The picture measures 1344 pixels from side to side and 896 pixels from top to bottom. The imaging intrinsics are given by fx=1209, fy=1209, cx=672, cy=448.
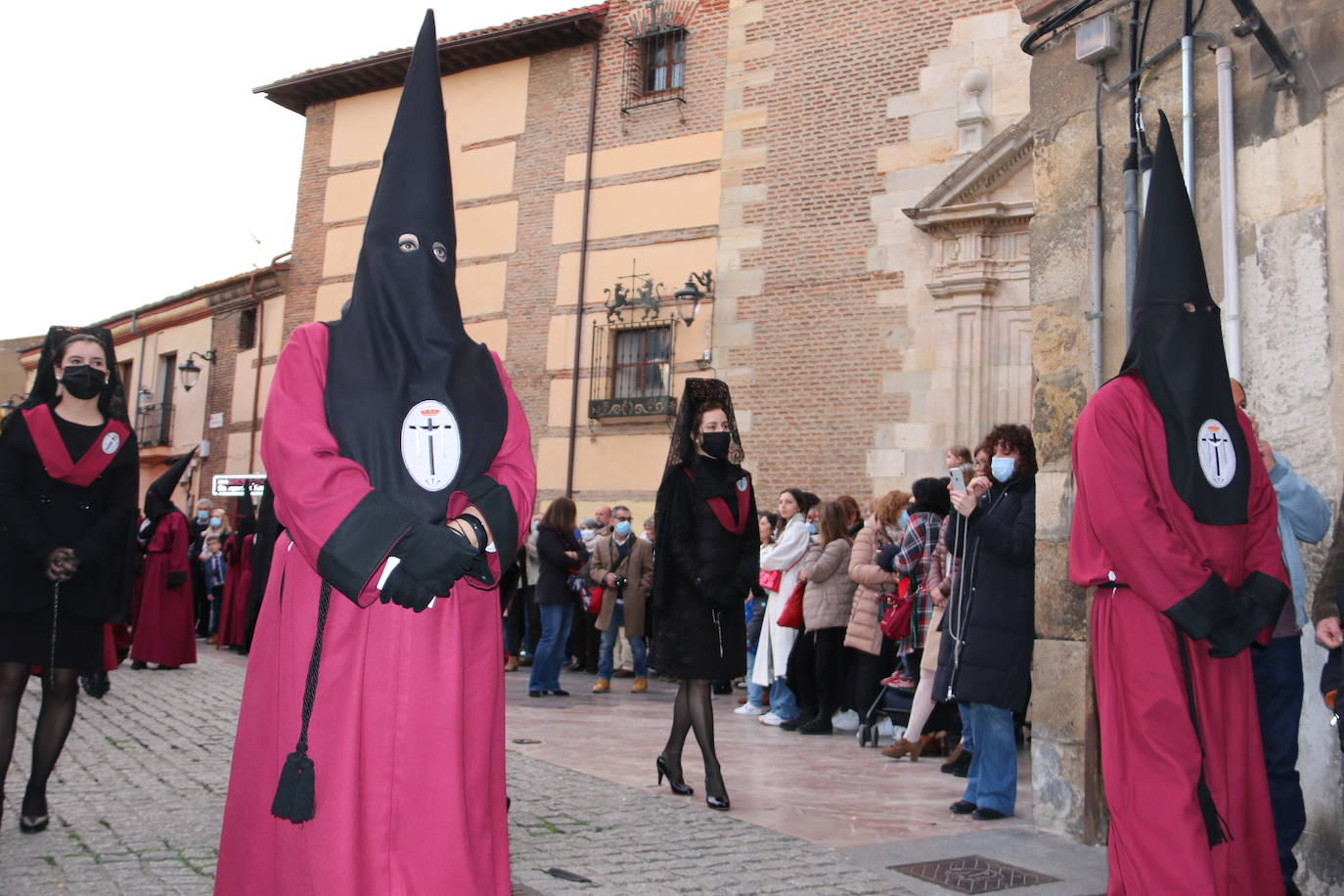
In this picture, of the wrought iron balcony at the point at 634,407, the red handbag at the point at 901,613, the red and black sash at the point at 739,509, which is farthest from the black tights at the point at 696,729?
the wrought iron balcony at the point at 634,407

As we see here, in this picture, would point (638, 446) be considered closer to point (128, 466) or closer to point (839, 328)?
point (839, 328)

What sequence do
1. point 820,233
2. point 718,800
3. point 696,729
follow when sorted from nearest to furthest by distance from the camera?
point 718,800
point 696,729
point 820,233

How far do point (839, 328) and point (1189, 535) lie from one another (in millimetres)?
12426

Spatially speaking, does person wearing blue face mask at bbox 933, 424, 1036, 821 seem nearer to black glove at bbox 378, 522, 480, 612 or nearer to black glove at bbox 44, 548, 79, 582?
black glove at bbox 378, 522, 480, 612

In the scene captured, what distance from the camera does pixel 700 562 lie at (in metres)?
6.06

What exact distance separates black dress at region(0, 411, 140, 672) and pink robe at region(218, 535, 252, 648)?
908 cm

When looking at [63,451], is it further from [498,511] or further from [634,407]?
[634,407]

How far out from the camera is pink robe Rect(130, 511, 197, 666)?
12.4m

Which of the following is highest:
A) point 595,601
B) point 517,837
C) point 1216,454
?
point 1216,454

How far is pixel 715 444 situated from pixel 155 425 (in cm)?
2363

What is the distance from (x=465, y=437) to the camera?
314cm

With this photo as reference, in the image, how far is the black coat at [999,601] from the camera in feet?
19.3

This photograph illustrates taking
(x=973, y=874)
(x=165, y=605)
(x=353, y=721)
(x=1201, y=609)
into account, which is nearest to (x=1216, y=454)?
(x=1201, y=609)

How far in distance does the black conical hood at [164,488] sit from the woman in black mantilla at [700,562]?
342 cm
